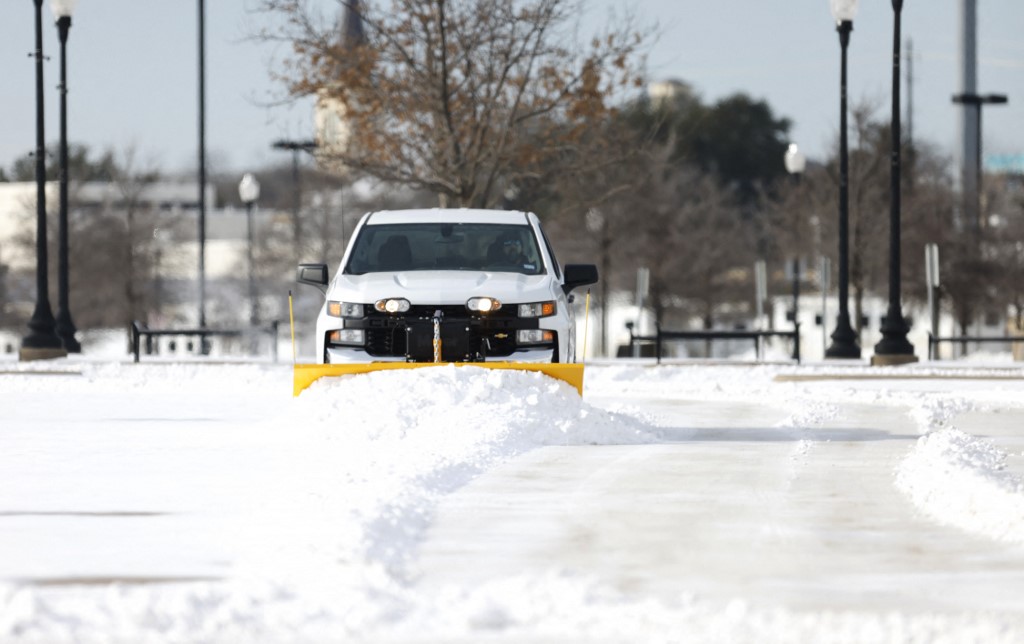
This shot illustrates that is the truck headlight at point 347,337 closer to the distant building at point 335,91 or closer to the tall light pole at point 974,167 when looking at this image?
the distant building at point 335,91

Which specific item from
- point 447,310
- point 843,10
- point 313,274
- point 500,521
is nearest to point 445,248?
point 313,274

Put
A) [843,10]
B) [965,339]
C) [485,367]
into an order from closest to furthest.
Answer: [485,367], [843,10], [965,339]

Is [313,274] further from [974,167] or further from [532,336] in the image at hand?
[974,167]

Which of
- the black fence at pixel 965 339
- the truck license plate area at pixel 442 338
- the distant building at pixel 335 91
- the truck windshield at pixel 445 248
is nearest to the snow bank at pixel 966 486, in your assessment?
the truck license plate area at pixel 442 338

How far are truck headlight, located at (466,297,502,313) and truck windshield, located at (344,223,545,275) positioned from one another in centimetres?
98

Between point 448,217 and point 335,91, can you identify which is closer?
point 448,217

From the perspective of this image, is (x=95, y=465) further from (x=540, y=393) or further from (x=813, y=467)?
(x=813, y=467)

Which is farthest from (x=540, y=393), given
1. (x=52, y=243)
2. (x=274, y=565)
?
(x=52, y=243)

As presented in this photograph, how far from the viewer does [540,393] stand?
14.6 metres

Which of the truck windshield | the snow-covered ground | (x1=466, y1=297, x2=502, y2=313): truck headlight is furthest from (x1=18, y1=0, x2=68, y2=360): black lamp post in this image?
(x1=466, y1=297, x2=502, y2=313): truck headlight

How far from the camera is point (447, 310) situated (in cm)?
1484

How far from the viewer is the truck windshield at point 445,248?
1588 cm

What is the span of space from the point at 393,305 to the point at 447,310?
41 cm

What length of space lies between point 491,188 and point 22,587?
98.4ft
